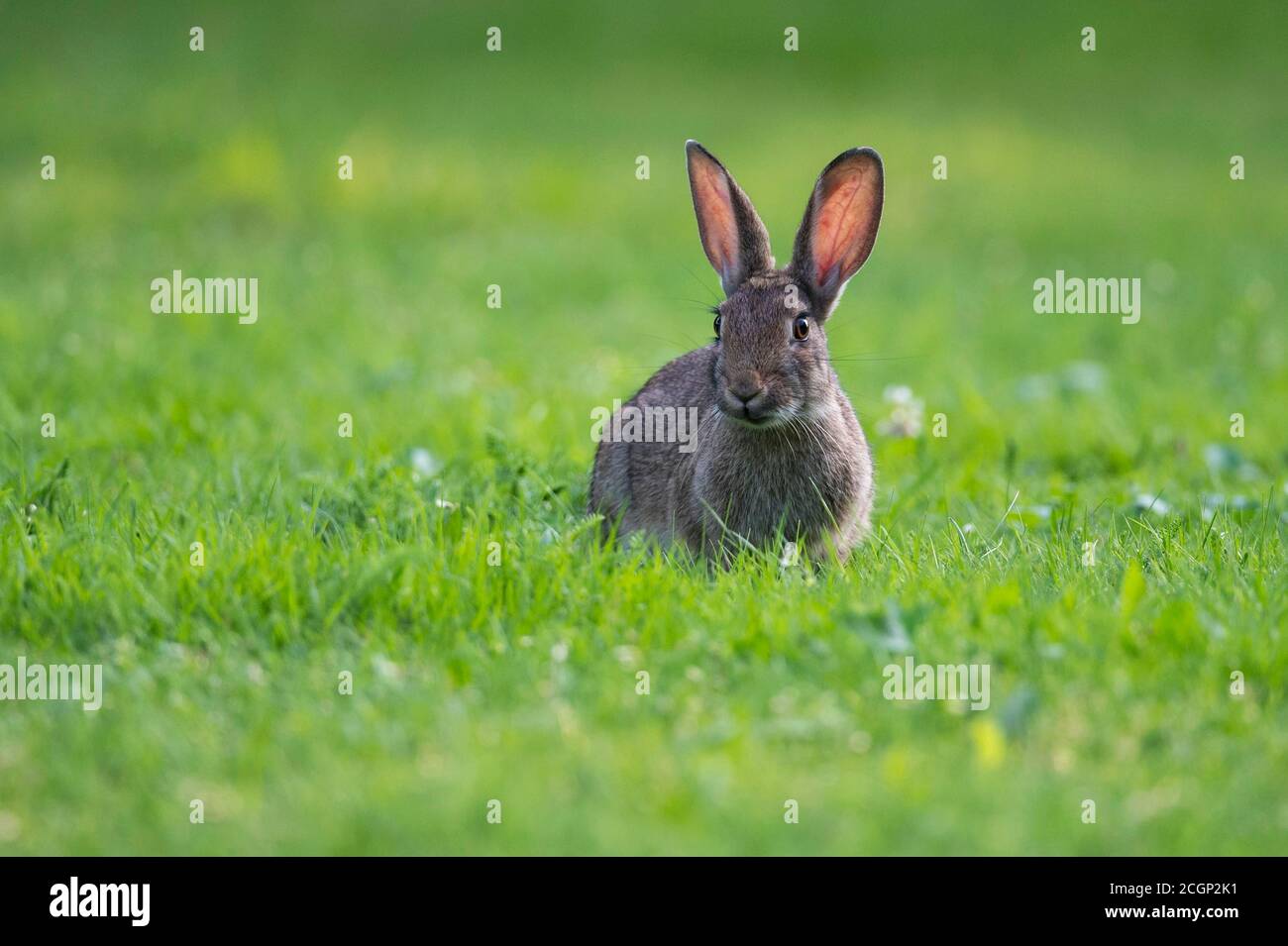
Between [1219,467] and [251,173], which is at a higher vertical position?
[251,173]

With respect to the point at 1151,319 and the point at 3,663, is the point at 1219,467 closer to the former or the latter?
the point at 1151,319

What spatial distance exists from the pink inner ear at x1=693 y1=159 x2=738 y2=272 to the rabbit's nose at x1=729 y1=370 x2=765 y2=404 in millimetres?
857

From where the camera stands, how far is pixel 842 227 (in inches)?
247

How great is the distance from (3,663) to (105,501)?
64.7 inches

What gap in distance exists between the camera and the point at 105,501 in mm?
6316

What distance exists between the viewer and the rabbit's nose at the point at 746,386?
5.70 meters

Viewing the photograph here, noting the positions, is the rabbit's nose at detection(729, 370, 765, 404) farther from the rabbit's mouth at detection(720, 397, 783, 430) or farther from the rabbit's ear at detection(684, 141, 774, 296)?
the rabbit's ear at detection(684, 141, 774, 296)

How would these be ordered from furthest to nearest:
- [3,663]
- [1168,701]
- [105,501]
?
[105,501] < [3,663] < [1168,701]

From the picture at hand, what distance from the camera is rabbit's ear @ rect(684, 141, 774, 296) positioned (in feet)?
20.5

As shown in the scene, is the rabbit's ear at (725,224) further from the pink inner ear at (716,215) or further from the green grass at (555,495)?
the green grass at (555,495)

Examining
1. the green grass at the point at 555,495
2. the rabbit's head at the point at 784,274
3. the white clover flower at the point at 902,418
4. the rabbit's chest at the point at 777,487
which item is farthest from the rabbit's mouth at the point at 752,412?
the white clover flower at the point at 902,418

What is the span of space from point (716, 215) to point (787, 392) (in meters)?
1.01

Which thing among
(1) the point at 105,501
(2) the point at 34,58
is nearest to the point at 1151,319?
(1) the point at 105,501

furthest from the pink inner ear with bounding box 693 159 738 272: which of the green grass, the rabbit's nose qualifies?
the green grass
